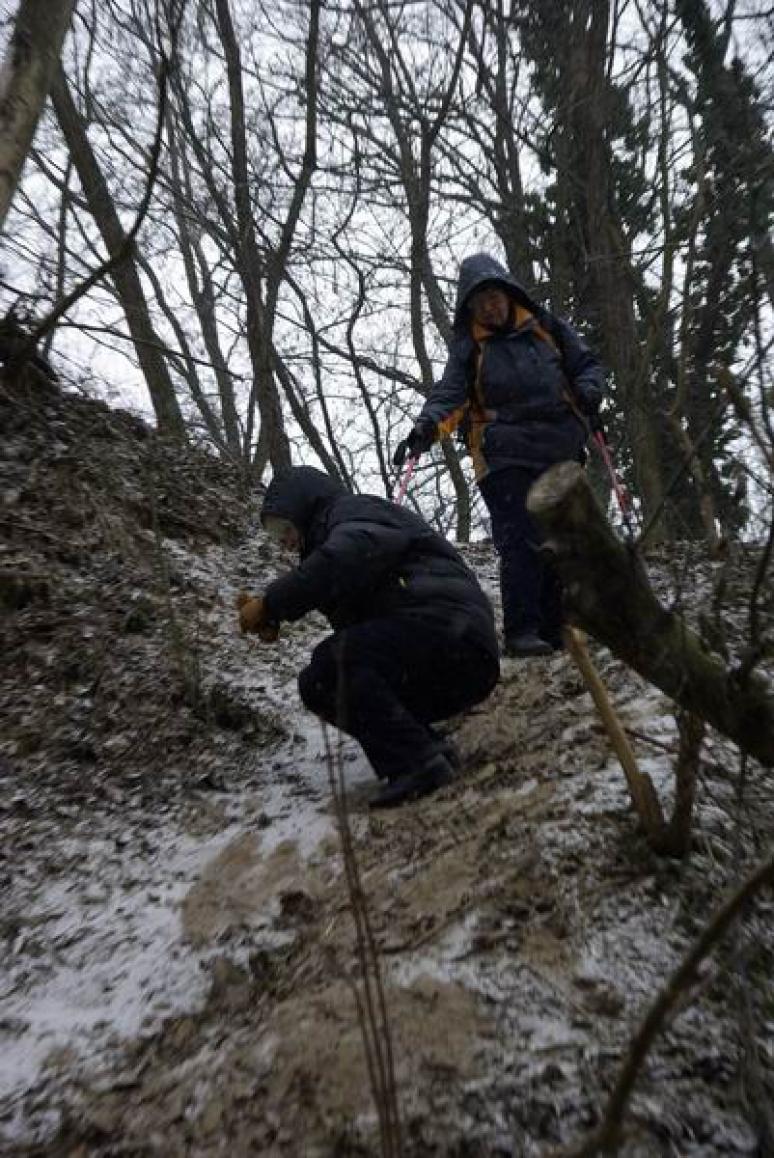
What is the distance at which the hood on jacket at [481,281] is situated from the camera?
495cm

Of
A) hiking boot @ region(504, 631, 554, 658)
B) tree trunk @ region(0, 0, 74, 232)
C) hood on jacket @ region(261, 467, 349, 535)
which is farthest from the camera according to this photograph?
hiking boot @ region(504, 631, 554, 658)

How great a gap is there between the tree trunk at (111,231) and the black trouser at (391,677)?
6.73 meters

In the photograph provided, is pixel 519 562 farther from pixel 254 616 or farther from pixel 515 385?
pixel 254 616

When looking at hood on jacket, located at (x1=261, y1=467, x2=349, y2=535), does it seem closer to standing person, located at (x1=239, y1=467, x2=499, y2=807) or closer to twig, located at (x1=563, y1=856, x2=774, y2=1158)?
standing person, located at (x1=239, y1=467, x2=499, y2=807)

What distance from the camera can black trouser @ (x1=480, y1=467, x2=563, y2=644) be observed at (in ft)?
16.0

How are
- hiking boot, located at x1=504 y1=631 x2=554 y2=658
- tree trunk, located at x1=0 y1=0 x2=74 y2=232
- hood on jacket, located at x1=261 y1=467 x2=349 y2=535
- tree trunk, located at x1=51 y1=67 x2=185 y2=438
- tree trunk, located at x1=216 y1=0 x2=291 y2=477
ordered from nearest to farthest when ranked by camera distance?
hood on jacket, located at x1=261 y1=467 x2=349 y2=535 < tree trunk, located at x1=0 y1=0 x2=74 y2=232 < hiking boot, located at x1=504 y1=631 x2=554 y2=658 < tree trunk, located at x1=216 y1=0 x2=291 y2=477 < tree trunk, located at x1=51 y1=67 x2=185 y2=438

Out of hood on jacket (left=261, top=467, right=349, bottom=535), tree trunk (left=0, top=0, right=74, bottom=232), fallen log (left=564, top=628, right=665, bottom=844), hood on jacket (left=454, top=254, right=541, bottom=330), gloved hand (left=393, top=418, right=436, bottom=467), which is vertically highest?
tree trunk (left=0, top=0, right=74, bottom=232)

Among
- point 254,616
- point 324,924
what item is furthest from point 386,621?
point 324,924

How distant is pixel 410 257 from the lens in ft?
40.5

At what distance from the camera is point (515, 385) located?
491 cm

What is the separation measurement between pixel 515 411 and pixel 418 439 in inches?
22.6

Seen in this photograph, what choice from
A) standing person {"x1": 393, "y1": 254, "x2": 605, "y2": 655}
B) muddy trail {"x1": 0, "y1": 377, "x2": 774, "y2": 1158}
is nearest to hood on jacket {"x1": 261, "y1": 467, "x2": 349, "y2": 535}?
standing person {"x1": 393, "y1": 254, "x2": 605, "y2": 655}

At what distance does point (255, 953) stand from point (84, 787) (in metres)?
1.86

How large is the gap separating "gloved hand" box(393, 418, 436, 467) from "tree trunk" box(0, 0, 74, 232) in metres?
2.46
